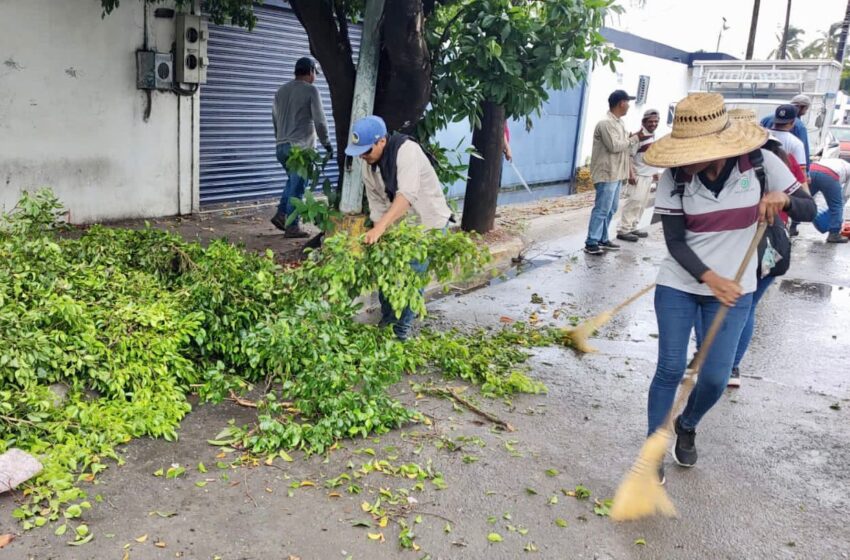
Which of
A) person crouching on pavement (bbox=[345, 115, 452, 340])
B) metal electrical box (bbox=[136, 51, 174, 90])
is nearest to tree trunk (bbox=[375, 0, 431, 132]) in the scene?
person crouching on pavement (bbox=[345, 115, 452, 340])

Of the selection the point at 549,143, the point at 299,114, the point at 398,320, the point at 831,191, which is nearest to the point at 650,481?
the point at 398,320

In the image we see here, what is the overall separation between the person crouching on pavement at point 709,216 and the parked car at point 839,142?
13324 millimetres

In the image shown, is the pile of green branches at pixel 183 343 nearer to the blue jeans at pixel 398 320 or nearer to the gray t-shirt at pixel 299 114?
the blue jeans at pixel 398 320

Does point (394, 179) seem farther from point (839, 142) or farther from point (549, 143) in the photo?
point (839, 142)

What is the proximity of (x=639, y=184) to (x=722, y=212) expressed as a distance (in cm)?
673

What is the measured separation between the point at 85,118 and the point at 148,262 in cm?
387

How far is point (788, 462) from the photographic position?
4520 millimetres

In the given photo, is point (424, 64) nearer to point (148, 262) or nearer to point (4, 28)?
point (148, 262)

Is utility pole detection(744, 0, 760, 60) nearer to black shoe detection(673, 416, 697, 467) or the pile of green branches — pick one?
the pile of green branches

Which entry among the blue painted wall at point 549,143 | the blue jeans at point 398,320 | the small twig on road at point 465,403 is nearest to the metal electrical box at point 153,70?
the blue jeans at point 398,320

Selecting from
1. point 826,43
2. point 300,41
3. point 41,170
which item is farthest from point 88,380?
point 826,43

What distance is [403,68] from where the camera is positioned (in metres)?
6.80

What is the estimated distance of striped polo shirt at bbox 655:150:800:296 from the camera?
12.6ft

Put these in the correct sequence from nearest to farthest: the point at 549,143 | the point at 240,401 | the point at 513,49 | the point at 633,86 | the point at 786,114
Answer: the point at 240,401, the point at 513,49, the point at 786,114, the point at 549,143, the point at 633,86
